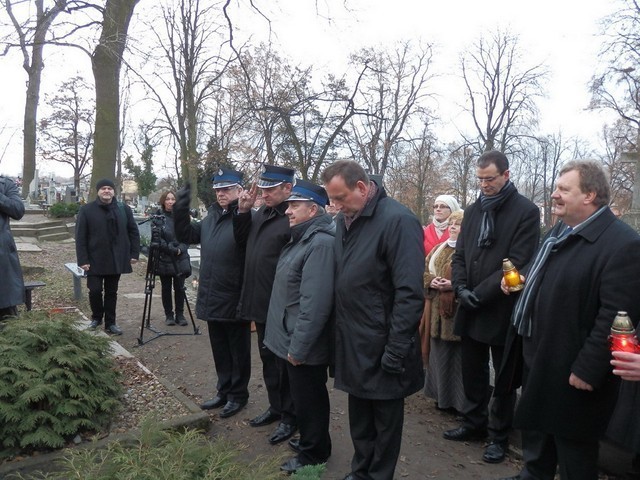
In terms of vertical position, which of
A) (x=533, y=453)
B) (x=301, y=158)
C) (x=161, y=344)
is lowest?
(x=161, y=344)

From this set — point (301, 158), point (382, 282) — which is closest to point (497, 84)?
point (301, 158)

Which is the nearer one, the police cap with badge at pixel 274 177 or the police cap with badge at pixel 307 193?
the police cap with badge at pixel 307 193

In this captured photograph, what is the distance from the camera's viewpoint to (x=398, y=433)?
314 cm

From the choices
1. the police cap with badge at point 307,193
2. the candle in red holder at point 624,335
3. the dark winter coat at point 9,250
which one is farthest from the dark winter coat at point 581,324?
the dark winter coat at point 9,250

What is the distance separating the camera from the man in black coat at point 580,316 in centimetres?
250

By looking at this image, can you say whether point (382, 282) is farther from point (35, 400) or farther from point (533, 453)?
point (35, 400)

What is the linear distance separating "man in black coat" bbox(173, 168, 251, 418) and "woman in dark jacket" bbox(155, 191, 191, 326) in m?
2.47

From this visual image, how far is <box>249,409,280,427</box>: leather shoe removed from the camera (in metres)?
4.43

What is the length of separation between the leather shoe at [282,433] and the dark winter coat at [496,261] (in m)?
1.50

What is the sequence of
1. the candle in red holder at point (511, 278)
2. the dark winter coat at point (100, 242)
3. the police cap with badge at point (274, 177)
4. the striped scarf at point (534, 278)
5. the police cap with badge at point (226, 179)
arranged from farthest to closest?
the dark winter coat at point (100, 242)
the police cap with badge at point (226, 179)
the police cap with badge at point (274, 177)
the candle in red holder at point (511, 278)
the striped scarf at point (534, 278)

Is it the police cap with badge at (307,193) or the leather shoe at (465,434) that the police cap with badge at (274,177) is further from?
the leather shoe at (465,434)

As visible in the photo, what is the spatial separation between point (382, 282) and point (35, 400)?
2.45 m

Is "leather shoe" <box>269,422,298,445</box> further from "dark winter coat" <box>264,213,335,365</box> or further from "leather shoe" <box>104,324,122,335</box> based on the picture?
"leather shoe" <box>104,324,122,335</box>

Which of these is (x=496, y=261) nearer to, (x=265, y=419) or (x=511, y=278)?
(x=511, y=278)
